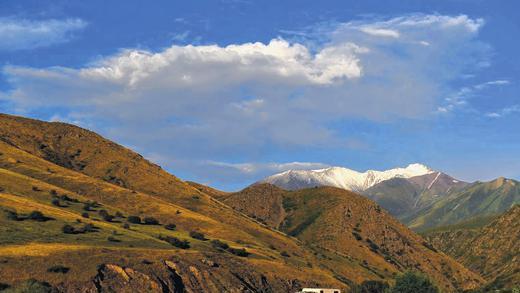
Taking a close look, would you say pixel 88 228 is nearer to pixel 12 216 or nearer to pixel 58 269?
pixel 12 216

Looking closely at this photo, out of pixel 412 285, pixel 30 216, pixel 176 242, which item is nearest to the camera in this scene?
pixel 30 216

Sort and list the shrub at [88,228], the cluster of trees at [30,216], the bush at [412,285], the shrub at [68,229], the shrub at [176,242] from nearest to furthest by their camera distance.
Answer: the cluster of trees at [30,216], the shrub at [68,229], the shrub at [88,228], the bush at [412,285], the shrub at [176,242]

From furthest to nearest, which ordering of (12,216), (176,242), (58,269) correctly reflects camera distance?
(176,242) < (12,216) < (58,269)

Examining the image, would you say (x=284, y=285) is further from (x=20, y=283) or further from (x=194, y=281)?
(x=20, y=283)

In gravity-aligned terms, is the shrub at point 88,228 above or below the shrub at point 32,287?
above

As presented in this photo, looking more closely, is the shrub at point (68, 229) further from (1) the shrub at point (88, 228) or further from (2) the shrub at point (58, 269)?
(2) the shrub at point (58, 269)

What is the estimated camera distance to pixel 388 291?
178 meters

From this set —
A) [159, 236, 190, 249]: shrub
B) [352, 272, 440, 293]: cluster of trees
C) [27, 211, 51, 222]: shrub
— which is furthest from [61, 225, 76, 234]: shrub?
[352, 272, 440, 293]: cluster of trees

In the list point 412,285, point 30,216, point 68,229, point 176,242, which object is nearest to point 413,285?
point 412,285

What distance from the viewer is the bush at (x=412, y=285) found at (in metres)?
175

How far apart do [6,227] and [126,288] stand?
32470 millimetres

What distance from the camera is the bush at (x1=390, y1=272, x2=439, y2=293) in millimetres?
175125

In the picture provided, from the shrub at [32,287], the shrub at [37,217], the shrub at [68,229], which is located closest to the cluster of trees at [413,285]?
the shrub at [68,229]

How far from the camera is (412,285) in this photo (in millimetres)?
175500
